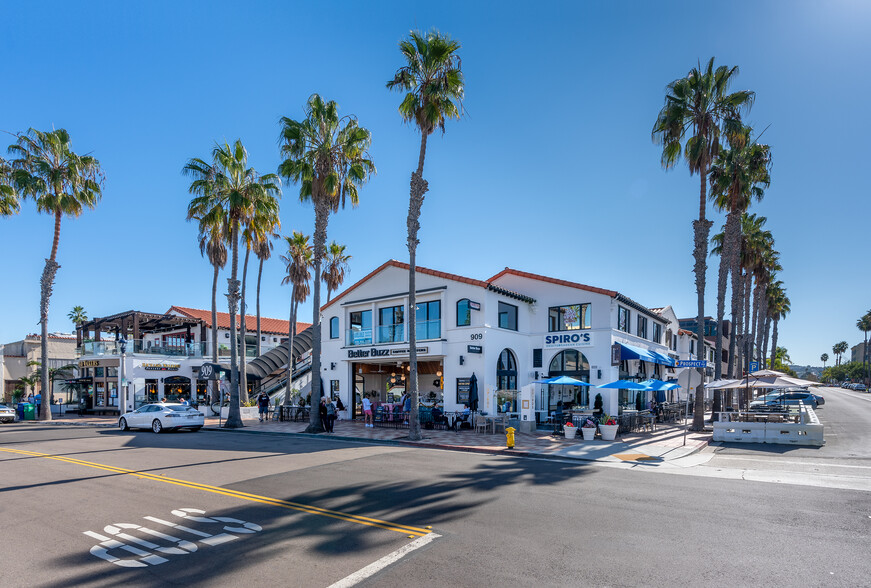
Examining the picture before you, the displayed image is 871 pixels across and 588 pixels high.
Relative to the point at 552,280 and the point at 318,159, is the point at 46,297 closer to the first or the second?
the point at 318,159

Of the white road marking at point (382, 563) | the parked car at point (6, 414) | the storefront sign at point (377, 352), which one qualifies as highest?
the storefront sign at point (377, 352)

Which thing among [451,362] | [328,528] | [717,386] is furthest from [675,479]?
[451,362]

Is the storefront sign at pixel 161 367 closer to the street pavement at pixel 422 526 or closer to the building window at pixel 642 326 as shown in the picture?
the street pavement at pixel 422 526

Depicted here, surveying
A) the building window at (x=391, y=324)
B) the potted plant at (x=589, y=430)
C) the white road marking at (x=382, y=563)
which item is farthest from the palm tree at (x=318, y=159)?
the white road marking at (x=382, y=563)

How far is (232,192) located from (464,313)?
12.5 m

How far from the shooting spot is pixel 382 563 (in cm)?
621

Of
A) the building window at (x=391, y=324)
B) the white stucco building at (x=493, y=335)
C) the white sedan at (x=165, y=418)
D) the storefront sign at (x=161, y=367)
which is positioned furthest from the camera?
the storefront sign at (x=161, y=367)

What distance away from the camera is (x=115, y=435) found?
22.7 m

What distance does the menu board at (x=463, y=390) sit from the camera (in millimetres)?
24828

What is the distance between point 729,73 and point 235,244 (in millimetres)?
23490

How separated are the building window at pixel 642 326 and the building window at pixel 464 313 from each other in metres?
11.6

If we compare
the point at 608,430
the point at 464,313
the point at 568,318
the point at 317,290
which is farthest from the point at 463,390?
the point at 317,290

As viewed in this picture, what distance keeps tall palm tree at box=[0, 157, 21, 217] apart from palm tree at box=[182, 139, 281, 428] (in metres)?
14.0

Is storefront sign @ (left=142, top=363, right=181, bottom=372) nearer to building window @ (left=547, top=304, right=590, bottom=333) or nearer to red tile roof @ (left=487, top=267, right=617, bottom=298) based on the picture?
red tile roof @ (left=487, top=267, right=617, bottom=298)
